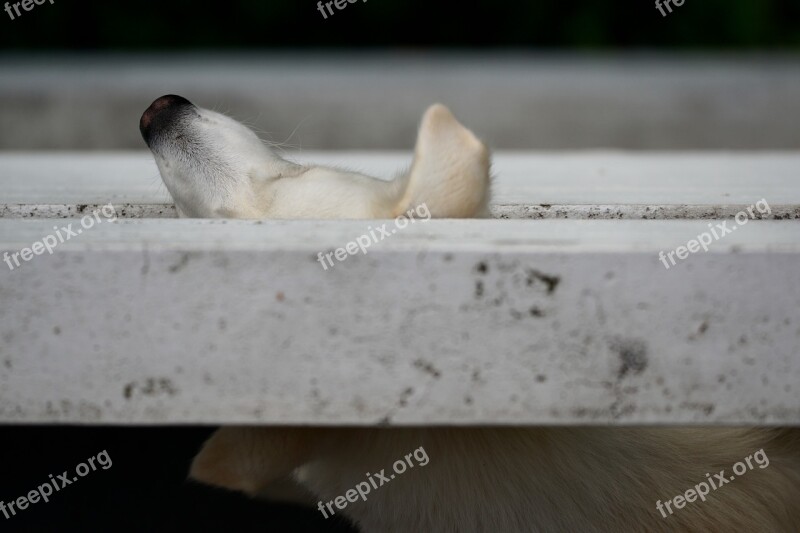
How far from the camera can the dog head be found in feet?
5.51

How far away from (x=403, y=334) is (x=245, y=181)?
0.69m

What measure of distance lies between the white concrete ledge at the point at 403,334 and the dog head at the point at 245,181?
0.41 m

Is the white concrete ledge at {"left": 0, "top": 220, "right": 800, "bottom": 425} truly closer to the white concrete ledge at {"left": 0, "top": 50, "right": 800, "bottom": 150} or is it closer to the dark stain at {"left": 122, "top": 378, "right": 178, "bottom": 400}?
the dark stain at {"left": 122, "top": 378, "right": 178, "bottom": 400}

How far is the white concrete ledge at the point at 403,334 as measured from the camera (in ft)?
3.83

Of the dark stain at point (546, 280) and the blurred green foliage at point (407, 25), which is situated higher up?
the dark stain at point (546, 280)

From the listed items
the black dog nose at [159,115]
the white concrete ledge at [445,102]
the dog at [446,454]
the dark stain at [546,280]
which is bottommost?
the white concrete ledge at [445,102]

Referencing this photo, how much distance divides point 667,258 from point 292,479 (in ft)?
3.13

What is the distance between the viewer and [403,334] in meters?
1.18

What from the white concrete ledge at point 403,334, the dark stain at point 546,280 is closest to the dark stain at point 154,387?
the white concrete ledge at point 403,334

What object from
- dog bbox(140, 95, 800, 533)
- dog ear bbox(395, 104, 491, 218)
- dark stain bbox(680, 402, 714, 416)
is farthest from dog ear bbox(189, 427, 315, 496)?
dark stain bbox(680, 402, 714, 416)

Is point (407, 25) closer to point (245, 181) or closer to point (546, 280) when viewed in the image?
point (245, 181)

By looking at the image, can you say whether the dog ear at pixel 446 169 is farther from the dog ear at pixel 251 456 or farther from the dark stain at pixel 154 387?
the dark stain at pixel 154 387

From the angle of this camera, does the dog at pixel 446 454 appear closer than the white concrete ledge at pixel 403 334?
No

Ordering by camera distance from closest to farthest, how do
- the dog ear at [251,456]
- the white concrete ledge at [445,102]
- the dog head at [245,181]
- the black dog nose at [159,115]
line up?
the dog ear at [251,456], the dog head at [245,181], the black dog nose at [159,115], the white concrete ledge at [445,102]
